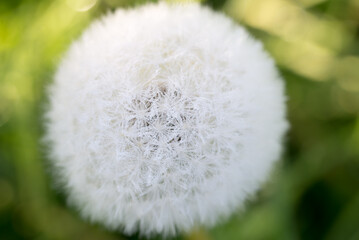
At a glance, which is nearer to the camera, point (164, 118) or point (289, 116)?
point (164, 118)

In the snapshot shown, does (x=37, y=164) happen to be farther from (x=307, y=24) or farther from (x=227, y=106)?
(x=307, y=24)

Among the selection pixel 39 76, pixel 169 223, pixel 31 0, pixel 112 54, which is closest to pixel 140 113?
pixel 112 54

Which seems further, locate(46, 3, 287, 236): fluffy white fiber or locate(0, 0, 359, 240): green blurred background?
locate(0, 0, 359, 240): green blurred background

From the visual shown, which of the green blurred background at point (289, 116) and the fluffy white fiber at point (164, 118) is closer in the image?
the fluffy white fiber at point (164, 118)

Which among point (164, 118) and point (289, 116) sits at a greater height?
point (164, 118)
